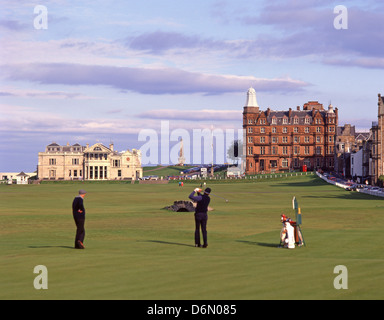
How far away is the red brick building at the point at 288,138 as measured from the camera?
19275 cm

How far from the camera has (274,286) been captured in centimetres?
1694

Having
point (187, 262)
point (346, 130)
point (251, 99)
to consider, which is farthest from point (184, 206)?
point (346, 130)

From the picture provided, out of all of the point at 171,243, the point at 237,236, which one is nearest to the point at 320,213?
the point at 237,236

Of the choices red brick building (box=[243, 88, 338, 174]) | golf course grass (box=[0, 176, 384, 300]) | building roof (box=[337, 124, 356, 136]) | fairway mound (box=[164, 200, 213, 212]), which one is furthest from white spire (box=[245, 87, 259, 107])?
golf course grass (box=[0, 176, 384, 300])

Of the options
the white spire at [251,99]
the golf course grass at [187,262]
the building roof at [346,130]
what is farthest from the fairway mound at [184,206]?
the building roof at [346,130]

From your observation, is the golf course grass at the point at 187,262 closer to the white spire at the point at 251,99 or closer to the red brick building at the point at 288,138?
the red brick building at the point at 288,138

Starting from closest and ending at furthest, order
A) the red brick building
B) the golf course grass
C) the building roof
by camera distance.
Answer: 1. the golf course grass
2. the building roof
3. the red brick building

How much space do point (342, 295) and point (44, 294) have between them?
7.38m

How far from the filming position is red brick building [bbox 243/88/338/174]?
19275cm

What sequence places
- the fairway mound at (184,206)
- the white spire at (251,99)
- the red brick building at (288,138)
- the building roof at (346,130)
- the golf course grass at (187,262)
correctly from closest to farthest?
the golf course grass at (187,262)
the fairway mound at (184,206)
the building roof at (346,130)
the red brick building at (288,138)
the white spire at (251,99)

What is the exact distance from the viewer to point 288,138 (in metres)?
194

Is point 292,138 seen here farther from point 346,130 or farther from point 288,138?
point 346,130

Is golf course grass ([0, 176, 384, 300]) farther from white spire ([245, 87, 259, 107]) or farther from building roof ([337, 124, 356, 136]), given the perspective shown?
white spire ([245, 87, 259, 107])
